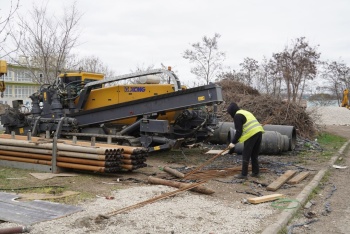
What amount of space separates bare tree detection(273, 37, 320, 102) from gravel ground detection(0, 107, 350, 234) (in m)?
22.5

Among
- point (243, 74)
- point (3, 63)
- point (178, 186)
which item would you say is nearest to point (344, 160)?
point (178, 186)

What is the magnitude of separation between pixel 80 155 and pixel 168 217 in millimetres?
3556

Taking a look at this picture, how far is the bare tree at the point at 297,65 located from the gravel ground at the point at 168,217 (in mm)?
22511

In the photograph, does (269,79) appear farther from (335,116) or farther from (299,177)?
(299,177)

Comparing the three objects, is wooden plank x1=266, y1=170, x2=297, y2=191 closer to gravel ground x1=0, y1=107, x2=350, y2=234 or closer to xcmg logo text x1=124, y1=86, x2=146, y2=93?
gravel ground x1=0, y1=107, x2=350, y2=234

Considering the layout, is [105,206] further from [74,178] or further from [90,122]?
[90,122]

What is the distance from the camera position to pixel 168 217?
5379mm

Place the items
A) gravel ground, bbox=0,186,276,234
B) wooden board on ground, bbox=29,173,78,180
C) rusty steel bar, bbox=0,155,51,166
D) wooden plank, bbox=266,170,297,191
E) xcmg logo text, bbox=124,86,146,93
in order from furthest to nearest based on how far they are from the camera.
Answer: xcmg logo text, bbox=124,86,146,93 → rusty steel bar, bbox=0,155,51,166 → wooden board on ground, bbox=29,173,78,180 → wooden plank, bbox=266,170,297,191 → gravel ground, bbox=0,186,276,234

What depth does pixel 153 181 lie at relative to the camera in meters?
7.52

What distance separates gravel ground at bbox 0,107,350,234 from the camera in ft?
15.9

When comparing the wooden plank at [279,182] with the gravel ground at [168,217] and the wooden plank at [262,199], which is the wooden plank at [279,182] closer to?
the wooden plank at [262,199]

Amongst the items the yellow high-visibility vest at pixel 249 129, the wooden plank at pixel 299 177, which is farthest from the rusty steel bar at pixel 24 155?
the wooden plank at pixel 299 177

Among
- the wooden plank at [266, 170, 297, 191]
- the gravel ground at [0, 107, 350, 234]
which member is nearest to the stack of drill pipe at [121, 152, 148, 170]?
the gravel ground at [0, 107, 350, 234]

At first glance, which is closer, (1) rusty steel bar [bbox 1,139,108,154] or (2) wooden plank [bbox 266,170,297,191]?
(2) wooden plank [bbox 266,170,297,191]
